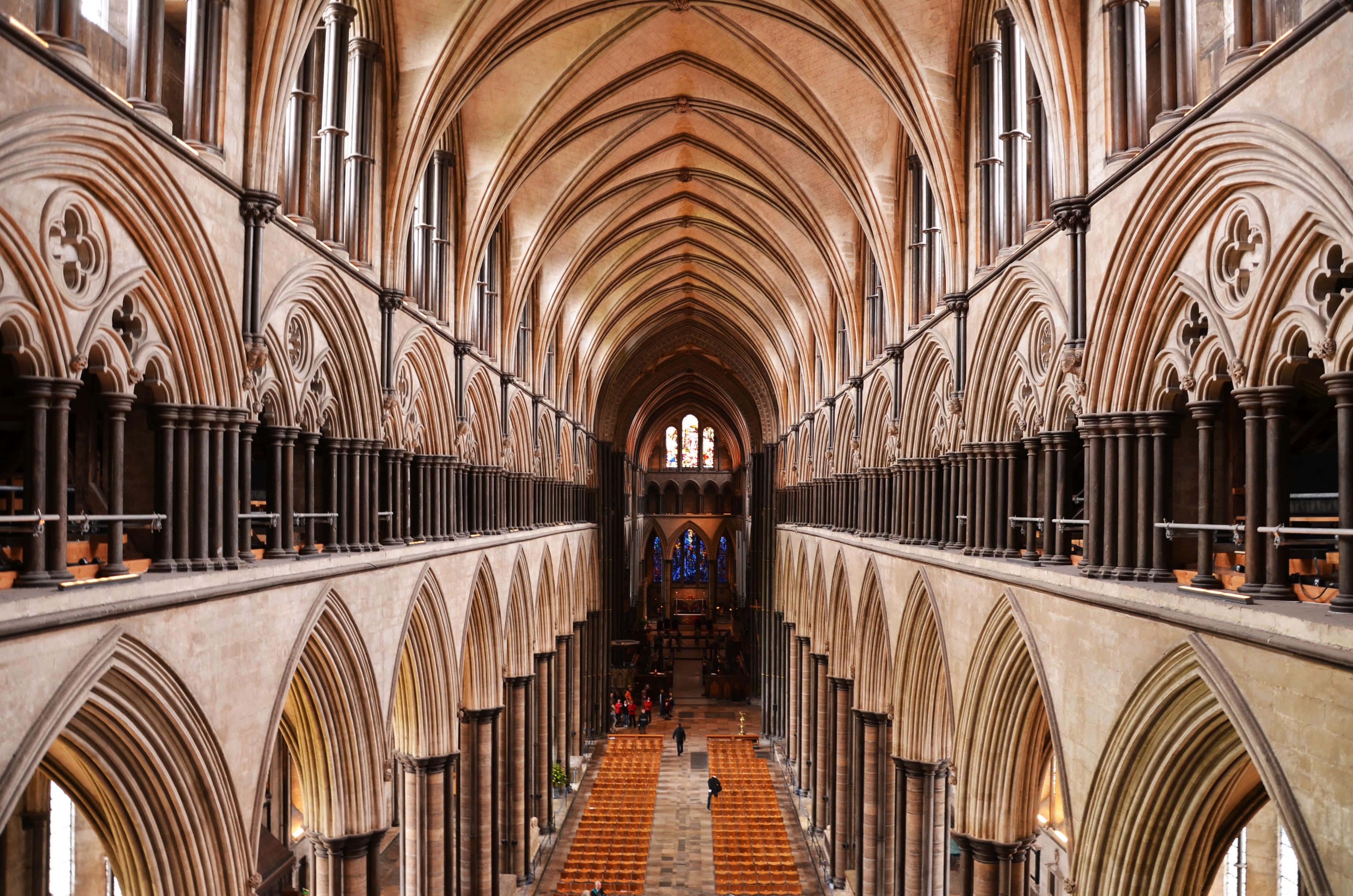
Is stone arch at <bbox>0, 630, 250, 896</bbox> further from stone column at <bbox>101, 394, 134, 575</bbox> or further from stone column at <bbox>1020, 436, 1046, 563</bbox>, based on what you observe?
stone column at <bbox>1020, 436, 1046, 563</bbox>

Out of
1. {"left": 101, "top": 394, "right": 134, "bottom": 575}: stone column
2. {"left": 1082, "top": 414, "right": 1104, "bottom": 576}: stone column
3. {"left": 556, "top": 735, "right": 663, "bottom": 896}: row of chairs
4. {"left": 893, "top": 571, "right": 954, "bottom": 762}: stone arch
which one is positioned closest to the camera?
{"left": 101, "top": 394, "right": 134, "bottom": 575}: stone column

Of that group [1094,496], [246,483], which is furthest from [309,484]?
[1094,496]

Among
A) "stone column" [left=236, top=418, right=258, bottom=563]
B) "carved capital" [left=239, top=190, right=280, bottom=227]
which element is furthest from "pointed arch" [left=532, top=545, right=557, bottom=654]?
"carved capital" [left=239, top=190, right=280, bottom=227]

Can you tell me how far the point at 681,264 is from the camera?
34.4 m

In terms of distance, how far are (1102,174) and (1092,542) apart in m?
3.26

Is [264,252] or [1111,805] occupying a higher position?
[264,252]

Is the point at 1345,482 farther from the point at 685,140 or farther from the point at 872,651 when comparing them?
the point at 685,140

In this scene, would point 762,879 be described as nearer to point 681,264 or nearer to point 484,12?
point 484,12

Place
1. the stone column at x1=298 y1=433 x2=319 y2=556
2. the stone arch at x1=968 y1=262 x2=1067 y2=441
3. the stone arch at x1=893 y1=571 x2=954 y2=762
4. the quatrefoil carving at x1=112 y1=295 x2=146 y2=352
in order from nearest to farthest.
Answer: the quatrefoil carving at x1=112 y1=295 x2=146 y2=352 → the stone arch at x1=968 y1=262 x2=1067 y2=441 → the stone column at x1=298 y1=433 x2=319 y2=556 → the stone arch at x1=893 y1=571 x2=954 y2=762

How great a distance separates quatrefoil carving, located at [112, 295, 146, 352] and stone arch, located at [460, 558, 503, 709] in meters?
11.3

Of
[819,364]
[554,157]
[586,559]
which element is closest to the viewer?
[554,157]

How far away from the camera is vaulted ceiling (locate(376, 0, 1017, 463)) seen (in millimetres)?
13844

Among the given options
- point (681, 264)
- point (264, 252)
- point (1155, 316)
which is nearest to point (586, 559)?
point (681, 264)

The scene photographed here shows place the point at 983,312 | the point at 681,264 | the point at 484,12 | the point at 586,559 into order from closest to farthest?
the point at 983,312
the point at 484,12
the point at 681,264
the point at 586,559
